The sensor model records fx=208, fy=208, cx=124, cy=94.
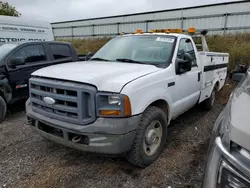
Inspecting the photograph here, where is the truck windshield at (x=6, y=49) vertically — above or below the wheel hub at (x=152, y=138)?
above

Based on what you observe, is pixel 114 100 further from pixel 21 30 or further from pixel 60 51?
pixel 21 30

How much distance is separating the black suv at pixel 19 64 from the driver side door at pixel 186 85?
3525 millimetres

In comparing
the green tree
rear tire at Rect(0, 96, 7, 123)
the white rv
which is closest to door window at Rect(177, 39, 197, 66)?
rear tire at Rect(0, 96, 7, 123)

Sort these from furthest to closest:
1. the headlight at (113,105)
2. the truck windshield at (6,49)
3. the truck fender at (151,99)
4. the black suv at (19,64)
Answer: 1. the truck windshield at (6,49)
2. the black suv at (19,64)
3. the truck fender at (151,99)
4. the headlight at (113,105)

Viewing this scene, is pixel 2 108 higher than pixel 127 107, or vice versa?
pixel 127 107

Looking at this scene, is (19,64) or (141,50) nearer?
(141,50)

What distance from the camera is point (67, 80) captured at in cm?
253

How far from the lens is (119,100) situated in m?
2.31

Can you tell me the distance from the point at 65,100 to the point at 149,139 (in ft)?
4.04

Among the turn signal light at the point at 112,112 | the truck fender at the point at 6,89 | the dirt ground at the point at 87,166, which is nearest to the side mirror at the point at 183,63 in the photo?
the dirt ground at the point at 87,166

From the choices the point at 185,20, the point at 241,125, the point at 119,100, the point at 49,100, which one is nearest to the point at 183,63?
the point at 119,100

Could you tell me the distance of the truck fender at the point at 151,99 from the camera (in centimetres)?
247

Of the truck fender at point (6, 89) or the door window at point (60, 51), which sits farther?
the door window at point (60, 51)

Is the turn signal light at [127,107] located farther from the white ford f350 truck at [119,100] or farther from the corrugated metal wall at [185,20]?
the corrugated metal wall at [185,20]
